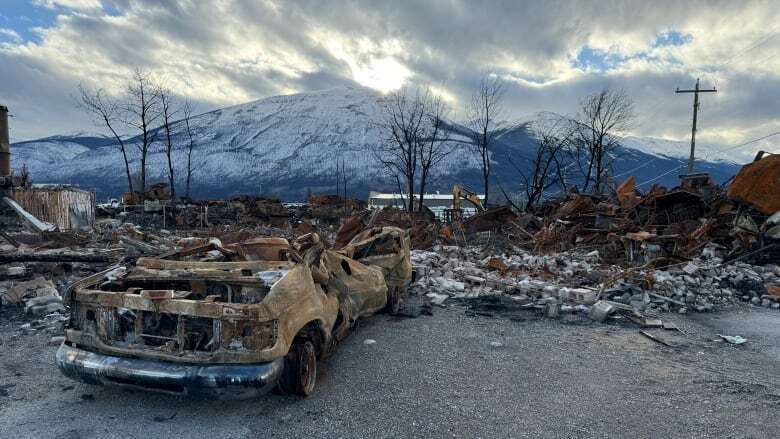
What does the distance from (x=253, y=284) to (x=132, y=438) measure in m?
1.35

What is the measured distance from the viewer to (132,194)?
111 ft

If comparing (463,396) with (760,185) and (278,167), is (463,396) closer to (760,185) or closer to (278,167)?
(760,185)

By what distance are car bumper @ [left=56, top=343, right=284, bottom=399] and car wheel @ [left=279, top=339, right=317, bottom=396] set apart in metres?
0.37

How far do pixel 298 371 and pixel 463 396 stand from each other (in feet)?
4.73

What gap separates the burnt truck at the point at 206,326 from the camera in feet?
11.3

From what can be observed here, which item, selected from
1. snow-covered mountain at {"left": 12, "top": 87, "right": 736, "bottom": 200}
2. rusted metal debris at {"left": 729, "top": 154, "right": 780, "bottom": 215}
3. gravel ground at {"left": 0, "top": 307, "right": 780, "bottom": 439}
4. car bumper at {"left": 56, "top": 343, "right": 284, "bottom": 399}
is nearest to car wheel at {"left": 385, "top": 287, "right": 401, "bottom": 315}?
gravel ground at {"left": 0, "top": 307, "right": 780, "bottom": 439}

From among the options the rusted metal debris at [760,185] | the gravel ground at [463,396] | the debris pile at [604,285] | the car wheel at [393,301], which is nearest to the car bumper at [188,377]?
the gravel ground at [463,396]

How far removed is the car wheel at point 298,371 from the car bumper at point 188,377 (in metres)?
0.37

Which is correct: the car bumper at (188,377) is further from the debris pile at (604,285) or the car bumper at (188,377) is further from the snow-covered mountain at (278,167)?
the snow-covered mountain at (278,167)

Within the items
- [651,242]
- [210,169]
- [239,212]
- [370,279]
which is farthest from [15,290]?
[210,169]

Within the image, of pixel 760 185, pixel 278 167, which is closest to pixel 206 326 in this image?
pixel 760 185

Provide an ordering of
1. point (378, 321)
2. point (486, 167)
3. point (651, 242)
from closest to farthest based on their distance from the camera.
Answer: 1. point (378, 321)
2. point (651, 242)
3. point (486, 167)

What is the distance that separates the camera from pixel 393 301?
714cm

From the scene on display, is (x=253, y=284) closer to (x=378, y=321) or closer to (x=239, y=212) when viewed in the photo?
(x=378, y=321)
